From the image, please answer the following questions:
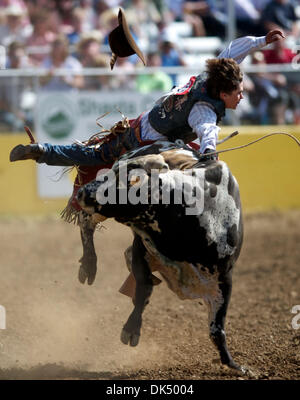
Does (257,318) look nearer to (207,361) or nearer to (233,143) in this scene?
(207,361)

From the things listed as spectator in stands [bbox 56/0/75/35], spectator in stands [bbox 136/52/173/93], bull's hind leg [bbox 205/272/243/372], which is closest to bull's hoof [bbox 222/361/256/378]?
bull's hind leg [bbox 205/272/243/372]

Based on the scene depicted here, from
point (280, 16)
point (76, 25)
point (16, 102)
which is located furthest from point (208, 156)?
point (76, 25)

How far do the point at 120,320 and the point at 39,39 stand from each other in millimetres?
5610

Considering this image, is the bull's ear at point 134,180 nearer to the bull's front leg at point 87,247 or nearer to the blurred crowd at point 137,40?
the bull's front leg at point 87,247

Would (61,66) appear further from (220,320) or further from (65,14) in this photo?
(220,320)

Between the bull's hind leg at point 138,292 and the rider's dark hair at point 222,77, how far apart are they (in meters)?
0.99

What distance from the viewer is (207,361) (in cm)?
426

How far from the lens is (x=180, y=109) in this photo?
13.0ft

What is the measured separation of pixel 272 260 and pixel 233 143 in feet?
6.89

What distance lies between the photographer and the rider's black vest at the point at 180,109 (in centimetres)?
391

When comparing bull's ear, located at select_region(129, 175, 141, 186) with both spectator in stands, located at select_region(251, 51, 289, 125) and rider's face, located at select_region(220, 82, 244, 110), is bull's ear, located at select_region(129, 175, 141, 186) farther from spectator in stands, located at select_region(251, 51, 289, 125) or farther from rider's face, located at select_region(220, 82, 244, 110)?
spectator in stands, located at select_region(251, 51, 289, 125)

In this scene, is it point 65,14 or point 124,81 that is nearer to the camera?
point 124,81

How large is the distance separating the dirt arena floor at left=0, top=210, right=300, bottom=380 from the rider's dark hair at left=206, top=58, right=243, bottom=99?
128 cm

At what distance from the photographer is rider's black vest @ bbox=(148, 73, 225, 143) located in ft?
12.8
